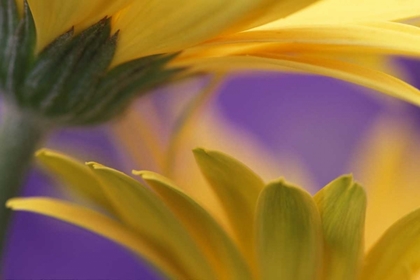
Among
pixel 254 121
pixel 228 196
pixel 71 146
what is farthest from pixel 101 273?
pixel 228 196

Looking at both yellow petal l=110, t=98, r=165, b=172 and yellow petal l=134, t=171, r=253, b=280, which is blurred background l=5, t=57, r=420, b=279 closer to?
yellow petal l=110, t=98, r=165, b=172

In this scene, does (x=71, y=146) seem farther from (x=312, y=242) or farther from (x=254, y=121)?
(x=312, y=242)

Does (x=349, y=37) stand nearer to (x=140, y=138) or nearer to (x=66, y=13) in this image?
(x=66, y=13)

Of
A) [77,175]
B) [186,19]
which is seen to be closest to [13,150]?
[77,175]

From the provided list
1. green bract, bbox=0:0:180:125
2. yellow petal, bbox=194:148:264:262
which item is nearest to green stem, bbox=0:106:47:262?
green bract, bbox=0:0:180:125

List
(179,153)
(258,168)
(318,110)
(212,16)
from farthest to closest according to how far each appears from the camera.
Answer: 1. (318,110)
2. (258,168)
3. (179,153)
4. (212,16)

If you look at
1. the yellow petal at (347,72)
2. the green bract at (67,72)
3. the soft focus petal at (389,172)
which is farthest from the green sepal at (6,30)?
the soft focus petal at (389,172)
